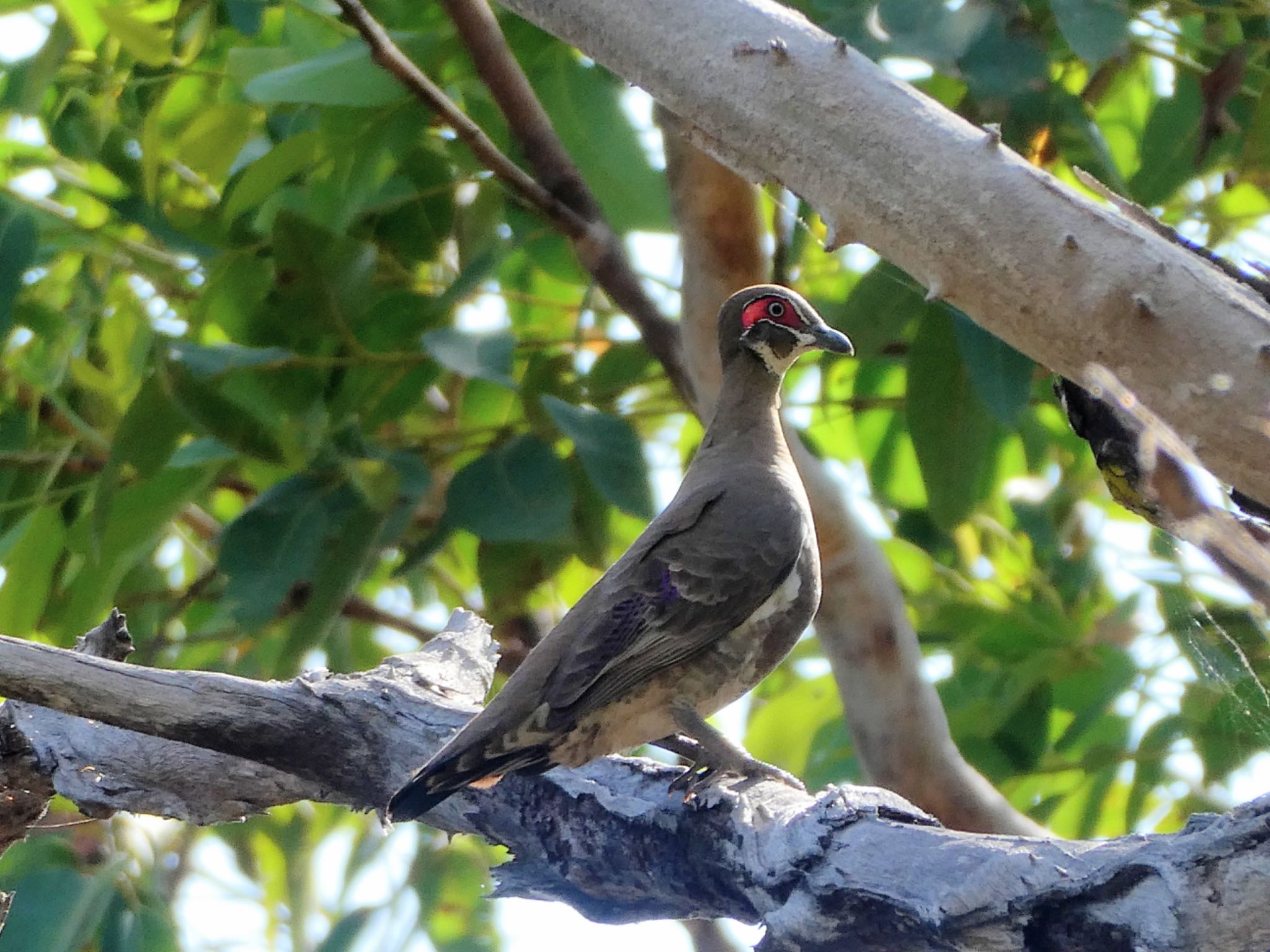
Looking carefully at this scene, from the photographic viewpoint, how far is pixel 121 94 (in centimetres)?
404

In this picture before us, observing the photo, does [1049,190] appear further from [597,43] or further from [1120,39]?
[1120,39]

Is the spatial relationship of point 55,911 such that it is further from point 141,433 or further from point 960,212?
point 960,212

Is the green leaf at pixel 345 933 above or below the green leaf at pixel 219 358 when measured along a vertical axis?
below

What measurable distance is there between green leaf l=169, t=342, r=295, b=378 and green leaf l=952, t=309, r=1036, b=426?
149 cm

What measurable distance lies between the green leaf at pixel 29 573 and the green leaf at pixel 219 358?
80cm

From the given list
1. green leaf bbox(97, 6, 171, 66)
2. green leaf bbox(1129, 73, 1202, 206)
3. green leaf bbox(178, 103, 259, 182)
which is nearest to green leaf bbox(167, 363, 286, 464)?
green leaf bbox(97, 6, 171, 66)

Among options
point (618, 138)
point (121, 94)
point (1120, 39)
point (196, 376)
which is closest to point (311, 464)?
point (196, 376)

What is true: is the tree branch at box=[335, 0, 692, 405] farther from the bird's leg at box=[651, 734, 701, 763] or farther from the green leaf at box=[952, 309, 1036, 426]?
the bird's leg at box=[651, 734, 701, 763]

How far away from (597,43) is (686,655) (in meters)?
1.04

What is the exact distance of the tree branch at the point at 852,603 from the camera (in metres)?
3.37

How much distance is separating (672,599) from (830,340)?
2.39 feet

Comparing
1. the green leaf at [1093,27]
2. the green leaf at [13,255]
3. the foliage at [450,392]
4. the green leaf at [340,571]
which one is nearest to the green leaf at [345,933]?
the foliage at [450,392]

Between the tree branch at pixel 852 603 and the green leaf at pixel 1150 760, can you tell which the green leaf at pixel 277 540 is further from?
the green leaf at pixel 1150 760

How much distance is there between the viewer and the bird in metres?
2.38
